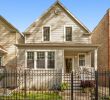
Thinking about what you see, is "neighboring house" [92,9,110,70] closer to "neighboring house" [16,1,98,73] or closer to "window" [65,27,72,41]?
"neighboring house" [16,1,98,73]

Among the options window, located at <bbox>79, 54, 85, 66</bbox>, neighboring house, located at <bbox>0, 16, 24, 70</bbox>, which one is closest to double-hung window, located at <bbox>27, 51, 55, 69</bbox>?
window, located at <bbox>79, 54, 85, 66</bbox>

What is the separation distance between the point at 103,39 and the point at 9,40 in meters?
10.0

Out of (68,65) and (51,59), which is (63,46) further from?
(68,65)

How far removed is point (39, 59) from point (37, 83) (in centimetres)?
269

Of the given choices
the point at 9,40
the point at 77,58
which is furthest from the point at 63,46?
the point at 9,40

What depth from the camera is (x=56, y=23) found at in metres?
31.9

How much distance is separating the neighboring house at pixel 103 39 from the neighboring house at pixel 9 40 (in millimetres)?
8710

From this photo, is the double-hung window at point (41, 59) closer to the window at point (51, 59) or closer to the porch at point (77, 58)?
the window at point (51, 59)

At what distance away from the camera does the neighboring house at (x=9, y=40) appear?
33.2 metres

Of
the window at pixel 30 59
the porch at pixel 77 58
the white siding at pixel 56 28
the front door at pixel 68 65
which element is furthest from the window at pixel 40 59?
the front door at pixel 68 65

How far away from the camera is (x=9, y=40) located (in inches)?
1316

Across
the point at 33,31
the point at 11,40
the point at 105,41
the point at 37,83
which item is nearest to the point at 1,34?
the point at 11,40

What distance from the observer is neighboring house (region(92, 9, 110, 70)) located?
33.1 metres

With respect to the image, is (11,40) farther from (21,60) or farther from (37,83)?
(37,83)
